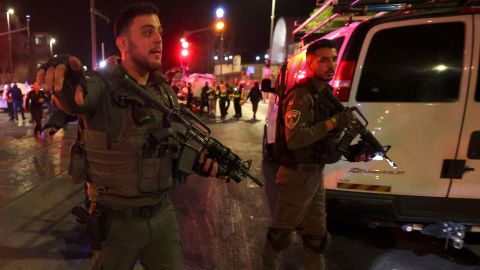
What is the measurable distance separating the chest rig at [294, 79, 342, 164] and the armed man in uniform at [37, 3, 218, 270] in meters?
0.99

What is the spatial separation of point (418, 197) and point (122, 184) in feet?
8.79

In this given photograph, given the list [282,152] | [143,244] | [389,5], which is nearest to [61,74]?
[143,244]

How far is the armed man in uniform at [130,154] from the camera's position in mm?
1785

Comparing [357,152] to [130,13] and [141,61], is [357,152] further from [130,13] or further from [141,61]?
[130,13]

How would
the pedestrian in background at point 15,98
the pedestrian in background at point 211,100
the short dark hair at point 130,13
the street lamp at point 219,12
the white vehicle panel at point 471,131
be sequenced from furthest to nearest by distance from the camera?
the pedestrian in background at point 211,100, the street lamp at point 219,12, the pedestrian in background at point 15,98, the white vehicle panel at point 471,131, the short dark hair at point 130,13

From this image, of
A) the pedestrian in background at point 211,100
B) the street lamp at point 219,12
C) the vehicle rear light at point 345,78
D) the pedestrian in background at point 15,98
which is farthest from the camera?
the pedestrian in background at point 211,100

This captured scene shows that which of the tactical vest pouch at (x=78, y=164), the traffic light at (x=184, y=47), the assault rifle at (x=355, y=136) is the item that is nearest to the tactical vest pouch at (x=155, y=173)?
the tactical vest pouch at (x=78, y=164)

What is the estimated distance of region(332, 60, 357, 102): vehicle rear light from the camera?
3391mm

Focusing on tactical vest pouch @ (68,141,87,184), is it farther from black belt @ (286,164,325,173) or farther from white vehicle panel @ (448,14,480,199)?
white vehicle panel @ (448,14,480,199)

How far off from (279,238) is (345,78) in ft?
4.98

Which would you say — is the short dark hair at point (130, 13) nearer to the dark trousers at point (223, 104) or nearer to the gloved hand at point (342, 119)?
the gloved hand at point (342, 119)

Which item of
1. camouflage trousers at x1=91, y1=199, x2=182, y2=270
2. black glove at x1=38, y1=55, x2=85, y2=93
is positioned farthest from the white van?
black glove at x1=38, y1=55, x2=85, y2=93

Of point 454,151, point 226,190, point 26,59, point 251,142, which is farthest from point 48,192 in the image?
point 26,59

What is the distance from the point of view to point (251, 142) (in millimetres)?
10195
